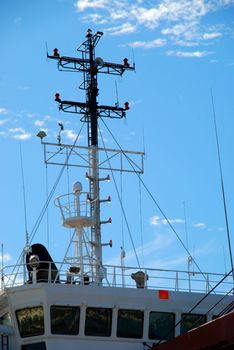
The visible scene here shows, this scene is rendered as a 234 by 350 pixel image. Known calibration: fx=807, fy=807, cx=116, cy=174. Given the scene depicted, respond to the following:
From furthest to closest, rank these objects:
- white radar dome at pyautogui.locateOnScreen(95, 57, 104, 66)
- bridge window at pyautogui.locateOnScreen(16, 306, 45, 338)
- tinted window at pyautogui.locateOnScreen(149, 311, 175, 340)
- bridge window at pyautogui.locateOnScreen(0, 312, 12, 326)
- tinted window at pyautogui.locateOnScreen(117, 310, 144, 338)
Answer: white radar dome at pyautogui.locateOnScreen(95, 57, 104, 66) → tinted window at pyautogui.locateOnScreen(149, 311, 175, 340) → bridge window at pyautogui.locateOnScreen(0, 312, 12, 326) → tinted window at pyautogui.locateOnScreen(117, 310, 144, 338) → bridge window at pyautogui.locateOnScreen(16, 306, 45, 338)

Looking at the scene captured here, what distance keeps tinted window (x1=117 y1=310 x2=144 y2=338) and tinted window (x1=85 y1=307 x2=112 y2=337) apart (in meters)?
0.37

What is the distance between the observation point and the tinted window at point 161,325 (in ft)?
86.2

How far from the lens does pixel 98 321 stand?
84.1 ft

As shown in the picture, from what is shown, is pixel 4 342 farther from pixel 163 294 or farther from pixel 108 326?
pixel 163 294

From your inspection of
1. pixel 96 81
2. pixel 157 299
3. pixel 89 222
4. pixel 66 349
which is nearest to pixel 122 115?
pixel 96 81

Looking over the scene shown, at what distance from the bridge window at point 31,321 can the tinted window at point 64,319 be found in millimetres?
360

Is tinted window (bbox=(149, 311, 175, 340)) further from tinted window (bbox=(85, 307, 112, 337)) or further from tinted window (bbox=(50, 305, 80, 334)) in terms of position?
tinted window (bbox=(50, 305, 80, 334))

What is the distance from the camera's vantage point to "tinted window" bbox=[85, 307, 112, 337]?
2547 centimetres

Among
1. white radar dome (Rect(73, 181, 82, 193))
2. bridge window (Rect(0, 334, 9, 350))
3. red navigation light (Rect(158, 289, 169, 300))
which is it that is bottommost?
bridge window (Rect(0, 334, 9, 350))

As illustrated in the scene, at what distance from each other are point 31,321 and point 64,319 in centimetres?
104

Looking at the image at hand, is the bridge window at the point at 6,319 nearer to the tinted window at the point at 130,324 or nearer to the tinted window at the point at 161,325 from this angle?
the tinted window at the point at 130,324

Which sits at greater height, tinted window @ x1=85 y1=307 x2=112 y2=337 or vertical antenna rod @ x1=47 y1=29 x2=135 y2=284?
vertical antenna rod @ x1=47 y1=29 x2=135 y2=284

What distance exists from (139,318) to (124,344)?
38.8 inches

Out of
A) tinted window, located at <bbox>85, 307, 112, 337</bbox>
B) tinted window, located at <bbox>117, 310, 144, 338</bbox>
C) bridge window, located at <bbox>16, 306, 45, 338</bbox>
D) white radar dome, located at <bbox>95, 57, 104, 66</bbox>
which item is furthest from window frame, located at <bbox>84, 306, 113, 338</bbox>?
white radar dome, located at <bbox>95, 57, 104, 66</bbox>
